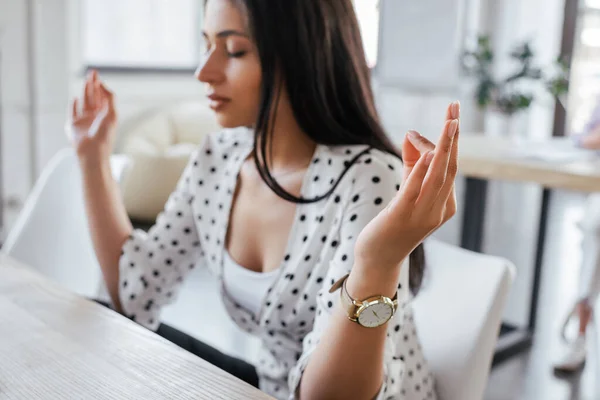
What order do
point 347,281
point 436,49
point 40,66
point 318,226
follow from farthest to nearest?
point 436,49 → point 40,66 → point 318,226 → point 347,281

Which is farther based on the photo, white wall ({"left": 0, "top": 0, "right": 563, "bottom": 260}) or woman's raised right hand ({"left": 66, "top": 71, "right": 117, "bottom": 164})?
white wall ({"left": 0, "top": 0, "right": 563, "bottom": 260})

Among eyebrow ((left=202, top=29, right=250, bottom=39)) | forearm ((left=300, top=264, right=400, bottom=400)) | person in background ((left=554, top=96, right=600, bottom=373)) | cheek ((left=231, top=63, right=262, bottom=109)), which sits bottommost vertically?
person in background ((left=554, top=96, right=600, bottom=373))

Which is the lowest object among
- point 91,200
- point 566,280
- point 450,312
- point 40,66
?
point 566,280

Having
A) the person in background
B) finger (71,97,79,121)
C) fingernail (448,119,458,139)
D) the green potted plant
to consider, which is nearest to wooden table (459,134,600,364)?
the person in background

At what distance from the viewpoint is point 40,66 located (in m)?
3.46

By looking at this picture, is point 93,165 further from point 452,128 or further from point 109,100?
point 452,128

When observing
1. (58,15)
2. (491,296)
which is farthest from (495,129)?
(491,296)

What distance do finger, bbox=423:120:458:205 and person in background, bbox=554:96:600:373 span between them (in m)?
2.00

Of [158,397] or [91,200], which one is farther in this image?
[91,200]

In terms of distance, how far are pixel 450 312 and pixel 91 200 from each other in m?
0.58

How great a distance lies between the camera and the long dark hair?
95 cm

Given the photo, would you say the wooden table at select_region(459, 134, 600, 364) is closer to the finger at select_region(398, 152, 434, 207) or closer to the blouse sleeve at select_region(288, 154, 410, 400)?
the blouse sleeve at select_region(288, 154, 410, 400)

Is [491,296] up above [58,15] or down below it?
below

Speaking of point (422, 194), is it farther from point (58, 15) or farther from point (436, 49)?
point (436, 49)
